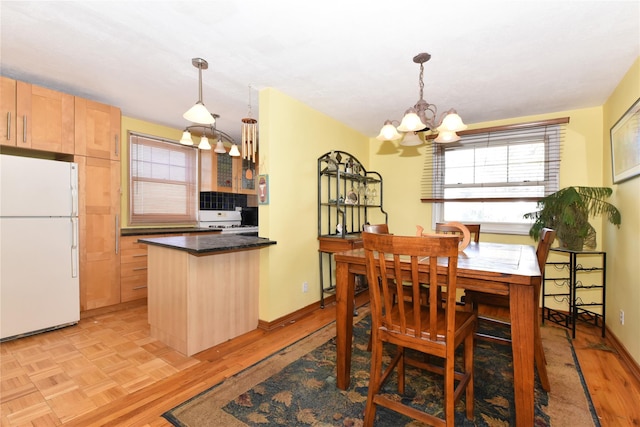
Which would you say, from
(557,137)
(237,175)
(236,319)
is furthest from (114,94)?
(557,137)

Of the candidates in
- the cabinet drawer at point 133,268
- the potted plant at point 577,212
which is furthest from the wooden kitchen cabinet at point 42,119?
the potted plant at point 577,212

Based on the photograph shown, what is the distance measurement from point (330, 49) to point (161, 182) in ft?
10.4

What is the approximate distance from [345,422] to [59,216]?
302 cm

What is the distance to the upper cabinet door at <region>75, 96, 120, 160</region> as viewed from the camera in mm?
2916

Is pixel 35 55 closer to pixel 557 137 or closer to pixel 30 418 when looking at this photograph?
pixel 30 418

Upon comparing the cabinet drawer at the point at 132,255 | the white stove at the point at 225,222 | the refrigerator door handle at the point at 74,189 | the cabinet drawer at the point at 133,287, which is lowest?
the cabinet drawer at the point at 133,287

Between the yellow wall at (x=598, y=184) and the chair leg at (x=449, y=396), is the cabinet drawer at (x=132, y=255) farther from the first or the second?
the chair leg at (x=449, y=396)

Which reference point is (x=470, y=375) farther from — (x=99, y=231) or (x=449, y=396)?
(x=99, y=231)

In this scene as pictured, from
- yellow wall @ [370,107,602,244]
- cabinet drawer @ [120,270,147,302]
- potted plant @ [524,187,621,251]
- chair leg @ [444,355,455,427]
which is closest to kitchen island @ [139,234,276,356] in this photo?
cabinet drawer @ [120,270,147,302]

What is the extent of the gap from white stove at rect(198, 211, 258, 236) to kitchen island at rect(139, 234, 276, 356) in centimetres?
188

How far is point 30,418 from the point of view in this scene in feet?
5.19

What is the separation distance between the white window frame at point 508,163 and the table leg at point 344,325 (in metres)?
2.52

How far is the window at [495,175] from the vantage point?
3312 mm

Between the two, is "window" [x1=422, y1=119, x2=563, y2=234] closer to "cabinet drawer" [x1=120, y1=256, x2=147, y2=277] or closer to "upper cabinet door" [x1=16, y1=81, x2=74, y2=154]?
"cabinet drawer" [x1=120, y1=256, x2=147, y2=277]
